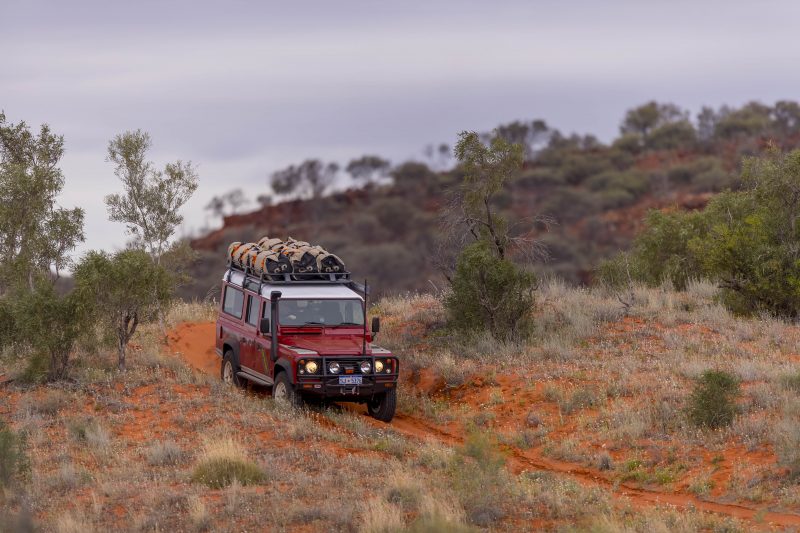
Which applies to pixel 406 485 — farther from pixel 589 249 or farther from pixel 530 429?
pixel 589 249

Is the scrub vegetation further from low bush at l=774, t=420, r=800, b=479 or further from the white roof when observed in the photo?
the white roof

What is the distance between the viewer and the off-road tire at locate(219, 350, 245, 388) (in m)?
17.6

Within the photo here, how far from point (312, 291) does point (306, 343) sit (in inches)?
42.8

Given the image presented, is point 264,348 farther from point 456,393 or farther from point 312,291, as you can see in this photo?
point 456,393

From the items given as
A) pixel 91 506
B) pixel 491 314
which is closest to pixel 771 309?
pixel 491 314

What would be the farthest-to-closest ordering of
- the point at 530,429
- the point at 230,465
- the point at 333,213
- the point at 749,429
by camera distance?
the point at 333,213 → the point at 530,429 → the point at 749,429 → the point at 230,465

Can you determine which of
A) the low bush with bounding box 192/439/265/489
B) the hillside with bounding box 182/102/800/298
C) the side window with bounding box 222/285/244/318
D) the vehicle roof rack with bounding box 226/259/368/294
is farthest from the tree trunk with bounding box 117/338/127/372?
the hillside with bounding box 182/102/800/298

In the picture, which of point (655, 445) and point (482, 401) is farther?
point (482, 401)

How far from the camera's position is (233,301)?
1809 centimetres

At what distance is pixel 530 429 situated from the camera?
15.1m

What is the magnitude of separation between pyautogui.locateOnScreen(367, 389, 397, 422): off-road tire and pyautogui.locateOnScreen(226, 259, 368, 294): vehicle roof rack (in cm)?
194

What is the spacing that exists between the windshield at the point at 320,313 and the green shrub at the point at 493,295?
3.30m

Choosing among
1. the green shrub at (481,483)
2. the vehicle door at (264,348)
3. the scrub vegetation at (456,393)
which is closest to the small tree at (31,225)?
the scrub vegetation at (456,393)

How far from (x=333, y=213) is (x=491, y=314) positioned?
61436 mm
